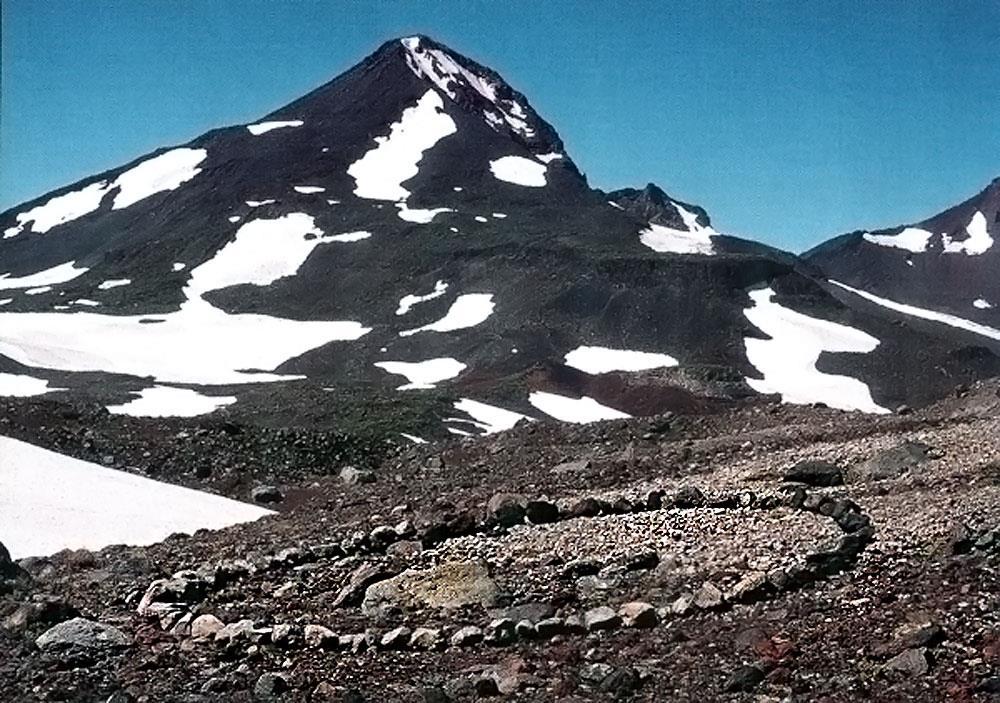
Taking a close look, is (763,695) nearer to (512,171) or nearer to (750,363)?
(750,363)

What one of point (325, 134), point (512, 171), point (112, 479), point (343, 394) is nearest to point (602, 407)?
point (343, 394)

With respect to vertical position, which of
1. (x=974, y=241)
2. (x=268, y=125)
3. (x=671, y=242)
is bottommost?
(x=671, y=242)

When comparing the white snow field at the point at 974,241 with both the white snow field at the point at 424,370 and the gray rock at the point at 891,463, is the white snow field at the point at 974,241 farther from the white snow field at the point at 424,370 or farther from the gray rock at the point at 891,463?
the gray rock at the point at 891,463

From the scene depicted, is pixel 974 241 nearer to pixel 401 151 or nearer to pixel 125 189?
pixel 401 151

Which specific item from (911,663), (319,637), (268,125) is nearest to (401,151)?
(268,125)

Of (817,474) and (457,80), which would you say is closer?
(817,474)

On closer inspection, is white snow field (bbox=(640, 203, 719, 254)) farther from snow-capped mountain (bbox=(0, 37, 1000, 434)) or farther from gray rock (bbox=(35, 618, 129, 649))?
gray rock (bbox=(35, 618, 129, 649))

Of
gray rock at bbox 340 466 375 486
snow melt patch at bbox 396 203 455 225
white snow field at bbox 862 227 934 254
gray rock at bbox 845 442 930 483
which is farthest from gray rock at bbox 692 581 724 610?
white snow field at bbox 862 227 934 254
